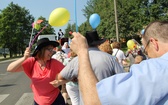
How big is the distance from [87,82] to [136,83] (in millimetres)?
295

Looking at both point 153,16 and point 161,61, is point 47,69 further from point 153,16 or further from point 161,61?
point 153,16

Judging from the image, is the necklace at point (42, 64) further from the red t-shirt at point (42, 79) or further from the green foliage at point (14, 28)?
the green foliage at point (14, 28)

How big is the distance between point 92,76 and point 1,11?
62.5 m

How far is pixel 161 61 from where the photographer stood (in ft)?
4.68

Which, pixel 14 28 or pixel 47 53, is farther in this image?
pixel 14 28

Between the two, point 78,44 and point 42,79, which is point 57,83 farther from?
point 78,44

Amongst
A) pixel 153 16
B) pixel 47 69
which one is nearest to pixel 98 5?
pixel 153 16

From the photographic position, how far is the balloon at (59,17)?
11.5ft

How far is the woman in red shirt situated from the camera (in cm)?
373

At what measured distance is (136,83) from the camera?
1.34 meters

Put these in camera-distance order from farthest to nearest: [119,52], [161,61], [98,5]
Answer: [98,5] < [119,52] < [161,61]

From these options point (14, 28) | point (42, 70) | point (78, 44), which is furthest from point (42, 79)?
point (14, 28)

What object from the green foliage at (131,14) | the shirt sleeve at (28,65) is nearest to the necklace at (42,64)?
the shirt sleeve at (28,65)

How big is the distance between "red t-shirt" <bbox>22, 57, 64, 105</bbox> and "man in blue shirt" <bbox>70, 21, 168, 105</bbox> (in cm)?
224
